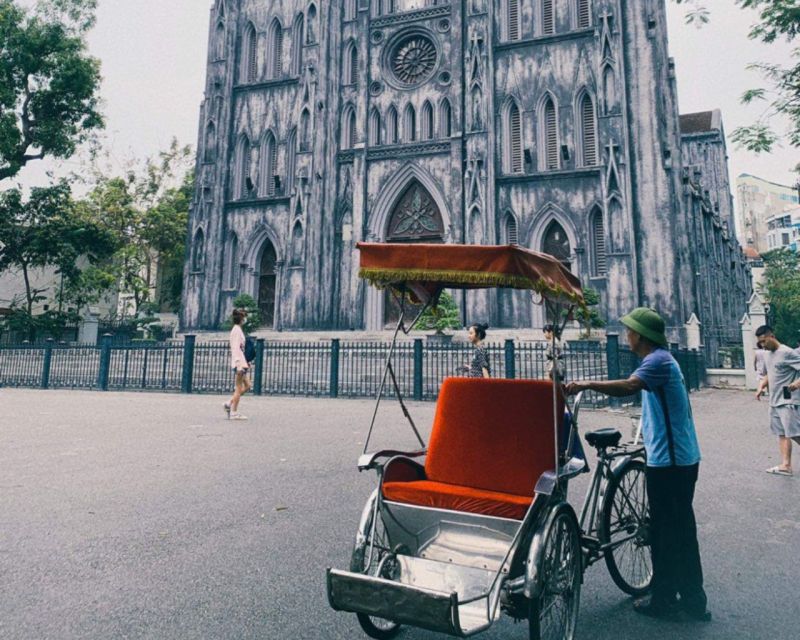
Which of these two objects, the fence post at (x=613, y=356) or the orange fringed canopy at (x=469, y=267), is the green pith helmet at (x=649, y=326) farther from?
the fence post at (x=613, y=356)

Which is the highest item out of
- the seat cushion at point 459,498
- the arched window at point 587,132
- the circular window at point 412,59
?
the circular window at point 412,59

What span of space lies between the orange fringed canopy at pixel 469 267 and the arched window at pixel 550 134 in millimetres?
19344

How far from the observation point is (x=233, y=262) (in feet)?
80.3

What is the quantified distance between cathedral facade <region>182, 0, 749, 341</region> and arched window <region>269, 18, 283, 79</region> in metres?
0.07

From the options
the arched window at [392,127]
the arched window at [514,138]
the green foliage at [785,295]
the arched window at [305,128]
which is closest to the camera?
the arched window at [514,138]

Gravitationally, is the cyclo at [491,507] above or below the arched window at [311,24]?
below

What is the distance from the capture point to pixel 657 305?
18547 mm

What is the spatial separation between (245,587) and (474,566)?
1299 mm

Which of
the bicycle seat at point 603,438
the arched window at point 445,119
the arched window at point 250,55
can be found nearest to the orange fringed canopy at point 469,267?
the bicycle seat at point 603,438

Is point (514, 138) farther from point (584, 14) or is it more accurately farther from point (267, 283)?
point (267, 283)

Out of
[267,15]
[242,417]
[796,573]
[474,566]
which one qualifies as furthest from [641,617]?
[267,15]

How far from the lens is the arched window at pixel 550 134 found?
2095 cm

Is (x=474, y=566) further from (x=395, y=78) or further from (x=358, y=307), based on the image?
(x=395, y=78)

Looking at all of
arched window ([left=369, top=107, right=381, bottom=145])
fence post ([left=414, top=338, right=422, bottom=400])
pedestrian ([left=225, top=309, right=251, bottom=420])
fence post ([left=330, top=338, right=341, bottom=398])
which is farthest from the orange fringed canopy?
arched window ([left=369, top=107, right=381, bottom=145])
